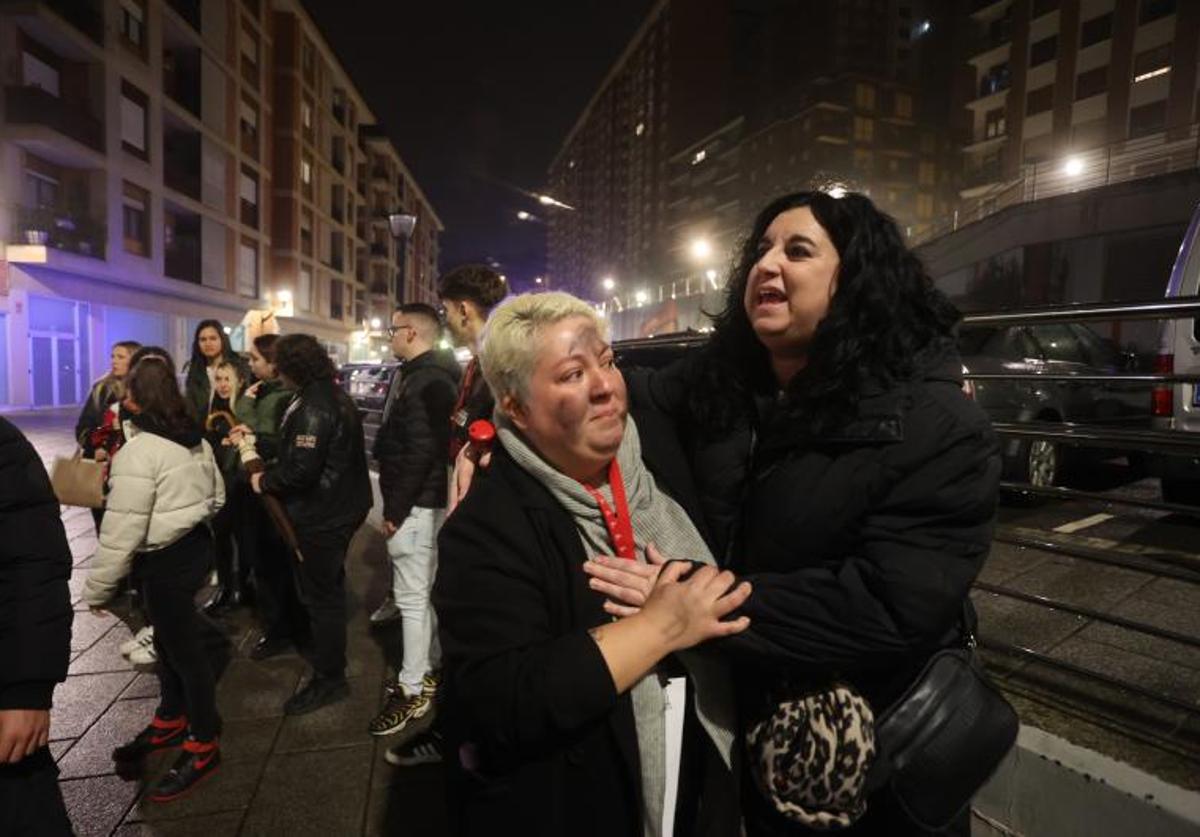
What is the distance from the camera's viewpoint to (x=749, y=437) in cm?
165

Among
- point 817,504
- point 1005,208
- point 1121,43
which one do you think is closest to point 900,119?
point 1121,43

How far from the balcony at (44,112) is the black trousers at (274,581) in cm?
2274

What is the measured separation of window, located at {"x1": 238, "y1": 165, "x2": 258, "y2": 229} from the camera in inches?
1277

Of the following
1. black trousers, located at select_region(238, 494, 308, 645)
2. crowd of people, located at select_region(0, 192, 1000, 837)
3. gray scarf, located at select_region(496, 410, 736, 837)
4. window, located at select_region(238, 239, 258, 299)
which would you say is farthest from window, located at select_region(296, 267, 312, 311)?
gray scarf, located at select_region(496, 410, 736, 837)

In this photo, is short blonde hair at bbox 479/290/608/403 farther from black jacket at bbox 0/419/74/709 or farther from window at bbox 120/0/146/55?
window at bbox 120/0/146/55

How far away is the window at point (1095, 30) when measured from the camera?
35844 millimetres

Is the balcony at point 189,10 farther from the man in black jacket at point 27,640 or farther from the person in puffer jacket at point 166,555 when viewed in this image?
the man in black jacket at point 27,640

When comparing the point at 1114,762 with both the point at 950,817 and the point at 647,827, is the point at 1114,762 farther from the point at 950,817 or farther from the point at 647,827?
the point at 647,827

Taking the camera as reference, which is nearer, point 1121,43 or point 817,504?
point 817,504

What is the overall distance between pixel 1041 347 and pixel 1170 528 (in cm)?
257

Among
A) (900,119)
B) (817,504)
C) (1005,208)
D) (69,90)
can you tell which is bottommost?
(817,504)

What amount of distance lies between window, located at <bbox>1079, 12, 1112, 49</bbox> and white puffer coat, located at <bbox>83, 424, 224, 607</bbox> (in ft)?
160

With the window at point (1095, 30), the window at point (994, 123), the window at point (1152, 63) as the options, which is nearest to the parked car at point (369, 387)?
the window at point (1152, 63)

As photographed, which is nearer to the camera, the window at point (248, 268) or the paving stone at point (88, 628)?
the paving stone at point (88, 628)
